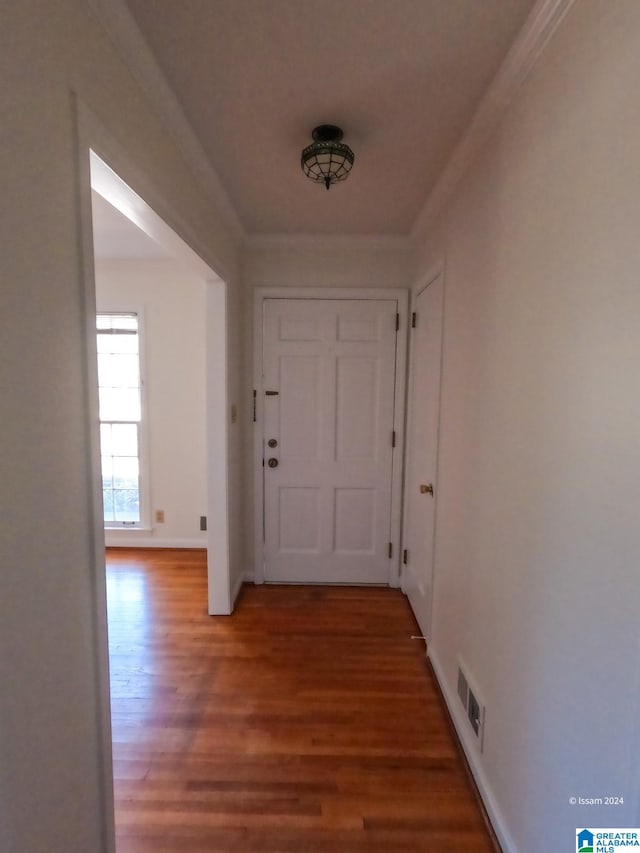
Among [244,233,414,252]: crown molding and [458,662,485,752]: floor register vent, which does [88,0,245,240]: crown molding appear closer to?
[244,233,414,252]: crown molding

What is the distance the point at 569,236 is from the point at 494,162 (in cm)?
64

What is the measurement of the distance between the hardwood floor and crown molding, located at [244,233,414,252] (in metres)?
2.34

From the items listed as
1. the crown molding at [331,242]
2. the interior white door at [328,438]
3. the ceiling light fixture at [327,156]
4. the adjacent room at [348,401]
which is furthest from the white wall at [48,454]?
the interior white door at [328,438]

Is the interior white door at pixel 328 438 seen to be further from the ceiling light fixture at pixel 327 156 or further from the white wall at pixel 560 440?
the white wall at pixel 560 440

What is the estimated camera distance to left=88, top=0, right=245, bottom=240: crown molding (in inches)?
39.9

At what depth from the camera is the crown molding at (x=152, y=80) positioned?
1014mm

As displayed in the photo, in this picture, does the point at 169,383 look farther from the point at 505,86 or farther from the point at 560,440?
the point at 560,440

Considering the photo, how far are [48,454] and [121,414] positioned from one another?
109 inches

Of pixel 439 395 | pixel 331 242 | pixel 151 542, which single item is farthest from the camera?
pixel 151 542

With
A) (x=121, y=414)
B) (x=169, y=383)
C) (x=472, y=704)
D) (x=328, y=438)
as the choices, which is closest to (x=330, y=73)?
(x=328, y=438)

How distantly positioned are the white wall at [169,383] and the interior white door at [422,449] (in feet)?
5.69

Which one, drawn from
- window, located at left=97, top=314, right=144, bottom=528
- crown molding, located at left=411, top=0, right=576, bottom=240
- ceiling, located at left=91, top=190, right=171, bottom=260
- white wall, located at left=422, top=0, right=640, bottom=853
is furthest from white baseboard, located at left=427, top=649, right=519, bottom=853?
ceiling, located at left=91, top=190, right=171, bottom=260

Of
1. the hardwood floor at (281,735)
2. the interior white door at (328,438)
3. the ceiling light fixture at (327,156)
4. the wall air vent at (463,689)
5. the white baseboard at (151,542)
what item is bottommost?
the hardwood floor at (281,735)

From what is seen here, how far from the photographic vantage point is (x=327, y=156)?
1.54 metres
